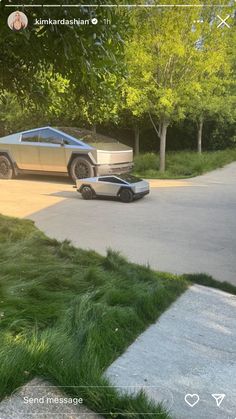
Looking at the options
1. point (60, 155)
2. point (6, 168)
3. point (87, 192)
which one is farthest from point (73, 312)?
point (6, 168)

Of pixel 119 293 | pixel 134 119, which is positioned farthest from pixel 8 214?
pixel 134 119

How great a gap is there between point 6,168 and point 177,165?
4892 mm

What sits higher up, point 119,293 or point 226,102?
point 226,102

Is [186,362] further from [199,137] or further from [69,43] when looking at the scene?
[199,137]

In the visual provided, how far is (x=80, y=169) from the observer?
11.1 m

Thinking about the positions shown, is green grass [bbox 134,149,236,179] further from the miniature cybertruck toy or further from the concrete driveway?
the miniature cybertruck toy

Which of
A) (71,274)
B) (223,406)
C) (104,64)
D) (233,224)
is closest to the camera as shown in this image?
(223,406)

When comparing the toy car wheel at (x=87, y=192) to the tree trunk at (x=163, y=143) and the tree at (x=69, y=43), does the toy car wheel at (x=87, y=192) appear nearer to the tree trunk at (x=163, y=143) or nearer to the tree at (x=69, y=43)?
the tree trunk at (x=163, y=143)

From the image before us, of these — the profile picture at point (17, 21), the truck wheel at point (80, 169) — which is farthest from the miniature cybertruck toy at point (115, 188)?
the profile picture at point (17, 21)

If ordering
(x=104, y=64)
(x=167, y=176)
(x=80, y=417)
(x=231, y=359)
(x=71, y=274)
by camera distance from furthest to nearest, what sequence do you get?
(x=167, y=176) → (x=71, y=274) → (x=104, y=64) → (x=231, y=359) → (x=80, y=417)

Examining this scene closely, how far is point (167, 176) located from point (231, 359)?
366 inches

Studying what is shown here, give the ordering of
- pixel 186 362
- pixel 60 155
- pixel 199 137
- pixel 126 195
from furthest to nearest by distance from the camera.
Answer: pixel 199 137
pixel 60 155
pixel 126 195
pixel 186 362

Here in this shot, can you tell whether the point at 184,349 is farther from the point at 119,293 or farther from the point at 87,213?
the point at 87,213

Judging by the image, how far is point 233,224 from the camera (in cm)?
740
